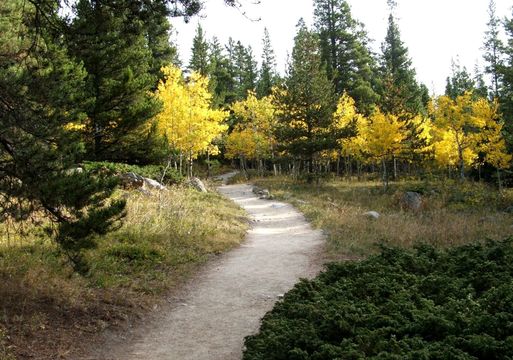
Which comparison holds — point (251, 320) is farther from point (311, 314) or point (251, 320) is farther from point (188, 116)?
point (188, 116)

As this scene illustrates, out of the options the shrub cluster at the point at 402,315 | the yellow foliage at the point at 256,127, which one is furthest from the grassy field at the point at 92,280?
Answer: the yellow foliage at the point at 256,127

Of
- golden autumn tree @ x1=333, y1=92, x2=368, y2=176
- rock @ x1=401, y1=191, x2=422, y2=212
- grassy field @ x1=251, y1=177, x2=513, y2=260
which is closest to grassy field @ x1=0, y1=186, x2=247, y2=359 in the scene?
grassy field @ x1=251, y1=177, x2=513, y2=260

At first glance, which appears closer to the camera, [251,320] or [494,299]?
[494,299]

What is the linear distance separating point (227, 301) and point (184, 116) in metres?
18.5

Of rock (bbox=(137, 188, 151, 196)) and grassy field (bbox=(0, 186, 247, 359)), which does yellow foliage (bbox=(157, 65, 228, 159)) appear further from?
grassy field (bbox=(0, 186, 247, 359))

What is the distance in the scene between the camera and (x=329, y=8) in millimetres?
43469

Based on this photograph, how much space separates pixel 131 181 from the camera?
16438mm

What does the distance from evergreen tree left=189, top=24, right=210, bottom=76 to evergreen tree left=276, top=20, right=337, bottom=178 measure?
18.1 meters

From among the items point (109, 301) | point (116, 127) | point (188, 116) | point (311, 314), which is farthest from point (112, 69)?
point (311, 314)

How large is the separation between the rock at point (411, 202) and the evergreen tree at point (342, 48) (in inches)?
851

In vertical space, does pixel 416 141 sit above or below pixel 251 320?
above

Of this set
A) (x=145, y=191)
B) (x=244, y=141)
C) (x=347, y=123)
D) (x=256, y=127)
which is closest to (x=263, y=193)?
(x=145, y=191)

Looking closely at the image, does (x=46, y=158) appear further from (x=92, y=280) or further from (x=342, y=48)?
(x=342, y=48)

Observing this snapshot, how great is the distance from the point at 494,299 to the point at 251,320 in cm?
330
